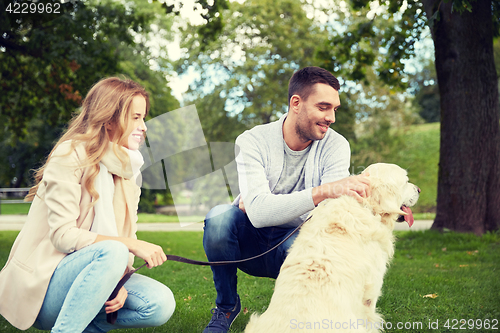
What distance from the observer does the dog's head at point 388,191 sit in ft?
9.39

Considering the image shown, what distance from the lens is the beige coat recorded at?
2.35 meters

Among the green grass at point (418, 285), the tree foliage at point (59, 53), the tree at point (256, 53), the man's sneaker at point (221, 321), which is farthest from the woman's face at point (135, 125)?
the tree at point (256, 53)

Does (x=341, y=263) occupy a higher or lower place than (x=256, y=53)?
lower

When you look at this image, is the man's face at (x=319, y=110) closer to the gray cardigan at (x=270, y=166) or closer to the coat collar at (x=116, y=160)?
the gray cardigan at (x=270, y=166)

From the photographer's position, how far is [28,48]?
1052 cm

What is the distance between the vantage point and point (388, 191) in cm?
287

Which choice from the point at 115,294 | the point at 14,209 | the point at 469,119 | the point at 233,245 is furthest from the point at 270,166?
the point at 14,209

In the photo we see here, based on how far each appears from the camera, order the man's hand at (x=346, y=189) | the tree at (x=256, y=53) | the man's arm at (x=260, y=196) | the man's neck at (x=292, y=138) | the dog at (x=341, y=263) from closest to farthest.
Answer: the dog at (x=341, y=263), the man's hand at (x=346, y=189), the man's arm at (x=260, y=196), the man's neck at (x=292, y=138), the tree at (x=256, y=53)

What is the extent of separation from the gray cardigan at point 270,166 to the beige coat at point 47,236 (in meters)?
1.21

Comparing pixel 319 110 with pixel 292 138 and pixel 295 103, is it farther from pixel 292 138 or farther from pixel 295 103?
pixel 292 138

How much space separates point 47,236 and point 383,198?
2.24 m

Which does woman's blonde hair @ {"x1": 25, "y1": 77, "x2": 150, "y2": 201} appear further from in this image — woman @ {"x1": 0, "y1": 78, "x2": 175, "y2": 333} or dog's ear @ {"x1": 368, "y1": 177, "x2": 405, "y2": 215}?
dog's ear @ {"x1": 368, "y1": 177, "x2": 405, "y2": 215}

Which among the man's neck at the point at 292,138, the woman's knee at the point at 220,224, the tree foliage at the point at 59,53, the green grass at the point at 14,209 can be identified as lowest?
the green grass at the point at 14,209

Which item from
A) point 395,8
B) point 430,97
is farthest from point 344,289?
point 430,97
